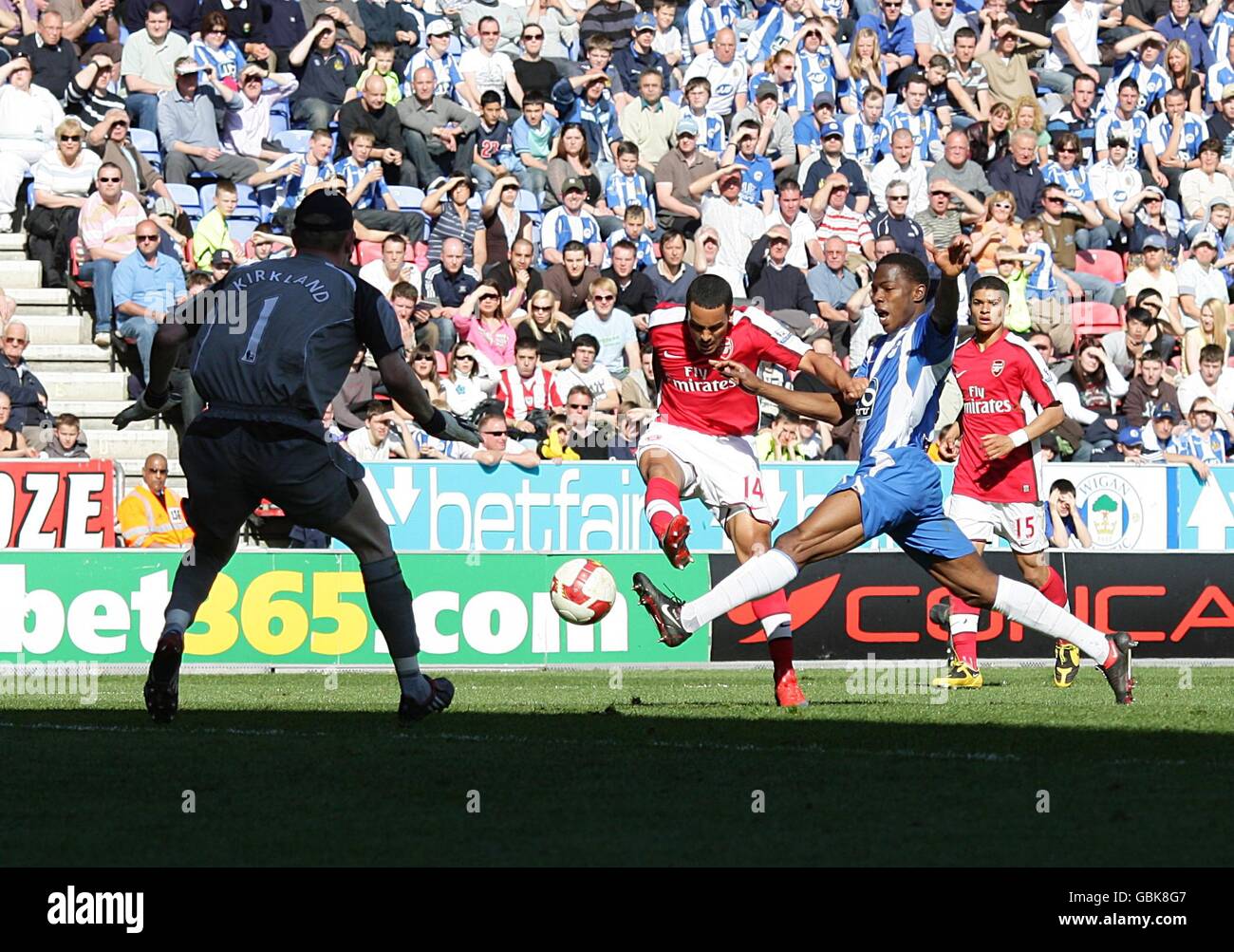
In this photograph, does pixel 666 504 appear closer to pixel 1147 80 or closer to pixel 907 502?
pixel 907 502

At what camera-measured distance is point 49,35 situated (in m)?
22.0

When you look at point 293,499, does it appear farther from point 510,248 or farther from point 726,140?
point 726,140

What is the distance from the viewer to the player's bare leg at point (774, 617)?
36.9 feet

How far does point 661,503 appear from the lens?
1144cm

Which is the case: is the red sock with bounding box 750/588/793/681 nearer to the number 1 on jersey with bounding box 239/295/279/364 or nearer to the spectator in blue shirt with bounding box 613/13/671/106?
the number 1 on jersey with bounding box 239/295/279/364

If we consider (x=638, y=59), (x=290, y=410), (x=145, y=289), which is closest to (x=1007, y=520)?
(x=290, y=410)

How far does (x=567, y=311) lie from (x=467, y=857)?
16.5 metres

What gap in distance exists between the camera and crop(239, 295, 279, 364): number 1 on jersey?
946 centimetres

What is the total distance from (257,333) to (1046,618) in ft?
15.2

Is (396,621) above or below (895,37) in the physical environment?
below

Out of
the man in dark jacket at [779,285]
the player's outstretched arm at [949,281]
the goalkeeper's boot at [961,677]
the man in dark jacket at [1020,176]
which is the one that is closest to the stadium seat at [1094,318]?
the man in dark jacket at [1020,176]

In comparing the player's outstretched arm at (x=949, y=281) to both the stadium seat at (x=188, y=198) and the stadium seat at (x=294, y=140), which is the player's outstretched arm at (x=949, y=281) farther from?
the stadium seat at (x=294, y=140)

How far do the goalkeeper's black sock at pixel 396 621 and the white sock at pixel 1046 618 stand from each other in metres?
3.35

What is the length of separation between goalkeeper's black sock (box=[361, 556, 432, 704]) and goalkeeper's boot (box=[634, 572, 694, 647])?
1.19m
